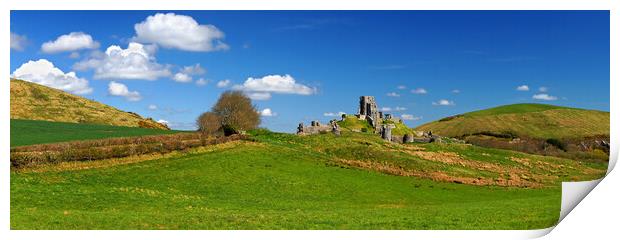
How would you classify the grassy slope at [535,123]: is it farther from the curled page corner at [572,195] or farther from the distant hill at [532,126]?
the curled page corner at [572,195]

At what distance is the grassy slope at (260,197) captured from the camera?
3020cm

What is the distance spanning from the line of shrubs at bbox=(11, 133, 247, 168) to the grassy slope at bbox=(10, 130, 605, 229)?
5.42 ft

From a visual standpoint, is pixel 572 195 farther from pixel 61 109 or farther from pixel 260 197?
pixel 61 109

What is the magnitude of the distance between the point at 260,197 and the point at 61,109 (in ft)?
247

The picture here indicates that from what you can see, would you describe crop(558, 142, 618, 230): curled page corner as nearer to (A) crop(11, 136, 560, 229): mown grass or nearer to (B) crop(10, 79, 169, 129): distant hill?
(A) crop(11, 136, 560, 229): mown grass

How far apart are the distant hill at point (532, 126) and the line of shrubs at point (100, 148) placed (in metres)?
88.7

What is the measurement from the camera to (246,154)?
180 feet

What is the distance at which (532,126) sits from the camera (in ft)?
526

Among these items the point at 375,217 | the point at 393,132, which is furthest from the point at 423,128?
the point at 375,217

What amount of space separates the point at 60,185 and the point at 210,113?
4882cm

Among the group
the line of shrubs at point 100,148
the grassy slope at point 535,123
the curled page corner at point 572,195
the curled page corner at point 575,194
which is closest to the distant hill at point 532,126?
the grassy slope at point 535,123

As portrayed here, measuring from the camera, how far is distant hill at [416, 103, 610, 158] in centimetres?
14120

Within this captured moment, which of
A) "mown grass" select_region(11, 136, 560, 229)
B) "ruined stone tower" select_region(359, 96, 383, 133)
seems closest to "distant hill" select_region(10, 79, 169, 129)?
"ruined stone tower" select_region(359, 96, 383, 133)
